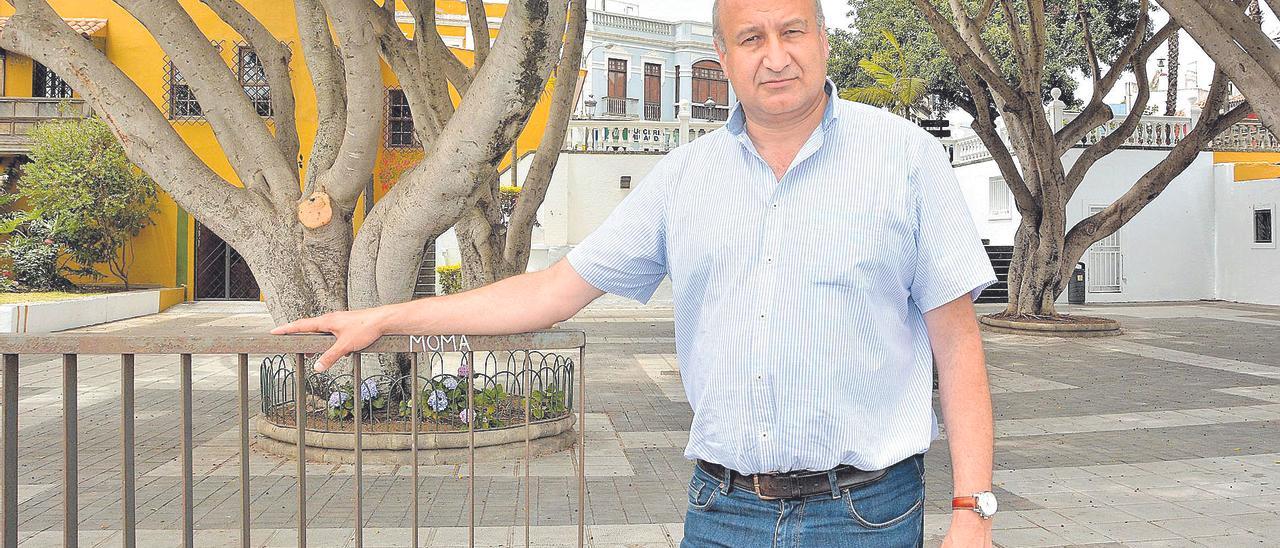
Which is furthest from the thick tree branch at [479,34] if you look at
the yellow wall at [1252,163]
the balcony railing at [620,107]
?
the balcony railing at [620,107]

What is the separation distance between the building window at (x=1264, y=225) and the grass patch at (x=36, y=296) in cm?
2496

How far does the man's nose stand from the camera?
205 centimetres

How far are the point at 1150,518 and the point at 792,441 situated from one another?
15.3 ft

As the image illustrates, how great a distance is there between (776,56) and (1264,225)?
25508mm

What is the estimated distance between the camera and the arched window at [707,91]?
4666 cm

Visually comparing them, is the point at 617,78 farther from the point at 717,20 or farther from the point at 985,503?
the point at 985,503

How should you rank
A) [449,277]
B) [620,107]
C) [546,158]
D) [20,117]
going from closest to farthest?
1. [546,158]
2. [449,277]
3. [20,117]
4. [620,107]

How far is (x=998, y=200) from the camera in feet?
84.6

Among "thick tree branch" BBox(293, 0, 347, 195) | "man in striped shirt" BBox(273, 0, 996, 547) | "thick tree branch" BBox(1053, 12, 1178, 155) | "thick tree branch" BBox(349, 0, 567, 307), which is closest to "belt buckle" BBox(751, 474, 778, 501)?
"man in striped shirt" BBox(273, 0, 996, 547)

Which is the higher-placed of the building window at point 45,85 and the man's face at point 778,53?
the building window at point 45,85

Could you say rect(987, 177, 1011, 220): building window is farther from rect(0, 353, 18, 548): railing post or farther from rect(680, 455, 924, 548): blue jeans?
rect(0, 353, 18, 548): railing post

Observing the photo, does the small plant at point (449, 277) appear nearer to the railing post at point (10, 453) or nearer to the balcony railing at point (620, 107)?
the railing post at point (10, 453)

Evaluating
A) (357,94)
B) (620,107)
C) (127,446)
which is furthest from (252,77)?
(620,107)

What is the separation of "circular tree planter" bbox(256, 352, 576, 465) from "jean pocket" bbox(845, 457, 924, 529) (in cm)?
502
